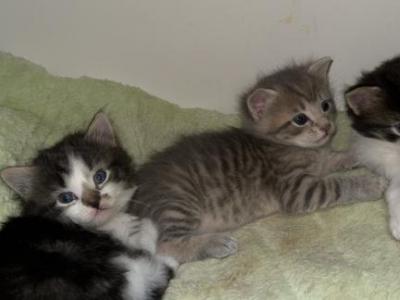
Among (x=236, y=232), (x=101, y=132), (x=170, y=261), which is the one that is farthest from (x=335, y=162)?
(x=101, y=132)

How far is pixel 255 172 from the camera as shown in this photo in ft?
7.07

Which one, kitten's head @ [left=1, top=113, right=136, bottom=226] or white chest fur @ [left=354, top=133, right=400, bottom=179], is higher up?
kitten's head @ [left=1, top=113, right=136, bottom=226]

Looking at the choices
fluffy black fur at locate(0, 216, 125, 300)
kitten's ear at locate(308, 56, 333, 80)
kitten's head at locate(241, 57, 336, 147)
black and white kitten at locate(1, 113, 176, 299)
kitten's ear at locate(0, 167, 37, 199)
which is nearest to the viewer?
fluffy black fur at locate(0, 216, 125, 300)

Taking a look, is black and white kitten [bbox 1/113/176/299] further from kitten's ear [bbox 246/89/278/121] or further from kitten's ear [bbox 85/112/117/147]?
kitten's ear [bbox 246/89/278/121]

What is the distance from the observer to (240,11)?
7.66 ft

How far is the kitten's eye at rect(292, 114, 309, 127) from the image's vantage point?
7.18 ft

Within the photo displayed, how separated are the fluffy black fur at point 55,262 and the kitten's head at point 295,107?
765 mm

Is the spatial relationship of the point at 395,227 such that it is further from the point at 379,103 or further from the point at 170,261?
the point at 170,261

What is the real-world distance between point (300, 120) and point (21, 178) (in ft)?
3.32

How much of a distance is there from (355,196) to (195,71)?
872mm

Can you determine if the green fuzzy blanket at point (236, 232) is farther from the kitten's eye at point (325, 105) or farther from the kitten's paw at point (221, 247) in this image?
the kitten's eye at point (325, 105)

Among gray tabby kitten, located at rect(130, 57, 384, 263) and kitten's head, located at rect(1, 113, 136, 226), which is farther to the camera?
gray tabby kitten, located at rect(130, 57, 384, 263)

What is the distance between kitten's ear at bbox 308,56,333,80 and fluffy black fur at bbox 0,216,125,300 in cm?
102

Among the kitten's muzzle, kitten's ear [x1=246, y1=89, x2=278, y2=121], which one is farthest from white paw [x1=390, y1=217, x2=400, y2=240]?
the kitten's muzzle
